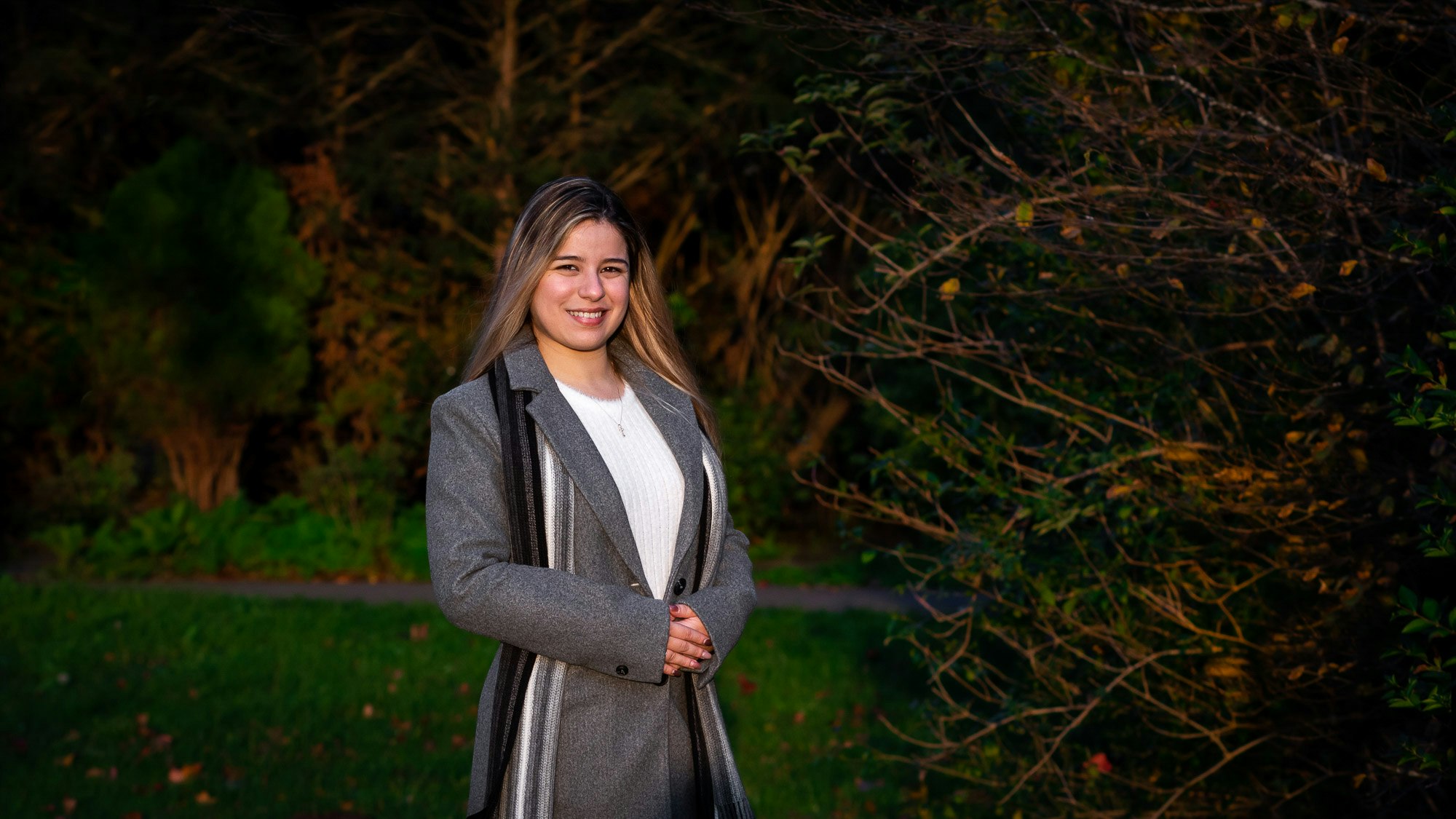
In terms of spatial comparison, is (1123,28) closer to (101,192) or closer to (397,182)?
(397,182)

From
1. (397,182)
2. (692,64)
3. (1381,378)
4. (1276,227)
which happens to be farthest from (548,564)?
(692,64)

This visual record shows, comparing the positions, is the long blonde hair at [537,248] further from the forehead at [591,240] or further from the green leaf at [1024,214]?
the green leaf at [1024,214]

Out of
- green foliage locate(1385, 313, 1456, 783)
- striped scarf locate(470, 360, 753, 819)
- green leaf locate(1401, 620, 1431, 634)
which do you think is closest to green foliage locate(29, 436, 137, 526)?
striped scarf locate(470, 360, 753, 819)

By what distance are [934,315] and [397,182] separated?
5138 millimetres

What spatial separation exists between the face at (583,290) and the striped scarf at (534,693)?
0.52ft

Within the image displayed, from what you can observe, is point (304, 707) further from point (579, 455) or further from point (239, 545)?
point (579, 455)

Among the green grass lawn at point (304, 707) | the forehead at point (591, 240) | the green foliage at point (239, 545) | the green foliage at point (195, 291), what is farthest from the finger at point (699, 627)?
the green foliage at point (195, 291)

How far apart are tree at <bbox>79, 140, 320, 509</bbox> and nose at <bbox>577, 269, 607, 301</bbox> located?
9120 millimetres

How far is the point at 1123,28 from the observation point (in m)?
3.98

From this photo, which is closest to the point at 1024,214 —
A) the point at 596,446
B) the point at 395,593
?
the point at 596,446

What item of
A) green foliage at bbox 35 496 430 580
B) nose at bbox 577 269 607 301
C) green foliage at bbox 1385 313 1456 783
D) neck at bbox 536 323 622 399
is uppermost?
nose at bbox 577 269 607 301

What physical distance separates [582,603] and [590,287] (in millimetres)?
682

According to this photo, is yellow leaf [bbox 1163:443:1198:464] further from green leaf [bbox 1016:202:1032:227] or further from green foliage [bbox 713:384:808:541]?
green foliage [bbox 713:384:808:541]

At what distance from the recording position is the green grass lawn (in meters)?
5.64
